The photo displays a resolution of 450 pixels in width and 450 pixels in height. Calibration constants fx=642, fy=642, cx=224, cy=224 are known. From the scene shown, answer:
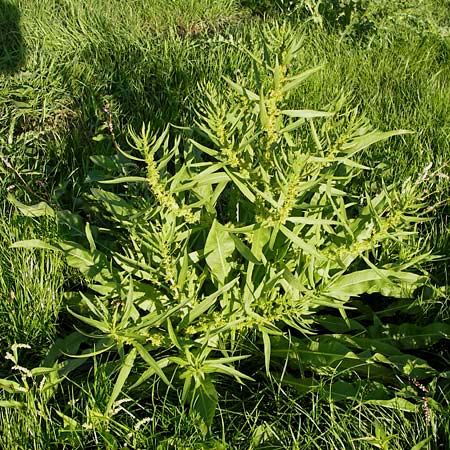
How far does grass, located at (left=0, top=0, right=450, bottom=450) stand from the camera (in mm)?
1646

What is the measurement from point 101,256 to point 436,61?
2194 mm

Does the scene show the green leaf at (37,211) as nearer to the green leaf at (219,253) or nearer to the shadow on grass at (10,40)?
the green leaf at (219,253)

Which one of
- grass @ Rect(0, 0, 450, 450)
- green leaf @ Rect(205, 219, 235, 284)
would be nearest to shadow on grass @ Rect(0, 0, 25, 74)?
grass @ Rect(0, 0, 450, 450)

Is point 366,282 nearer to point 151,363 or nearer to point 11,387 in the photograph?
point 151,363

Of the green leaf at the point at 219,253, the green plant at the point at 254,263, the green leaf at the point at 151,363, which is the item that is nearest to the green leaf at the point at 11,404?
the green plant at the point at 254,263

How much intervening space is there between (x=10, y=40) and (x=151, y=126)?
1.23 m

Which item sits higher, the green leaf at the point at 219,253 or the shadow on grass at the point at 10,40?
the shadow on grass at the point at 10,40

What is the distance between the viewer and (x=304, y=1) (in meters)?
3.55

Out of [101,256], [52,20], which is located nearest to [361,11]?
[52,20]

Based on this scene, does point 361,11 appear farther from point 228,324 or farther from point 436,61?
point 228,324

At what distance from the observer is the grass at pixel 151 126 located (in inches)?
64.8

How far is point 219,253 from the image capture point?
1836 mm

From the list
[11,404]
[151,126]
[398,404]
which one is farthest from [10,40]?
[398,404]

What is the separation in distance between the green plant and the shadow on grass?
1403 millimetres
